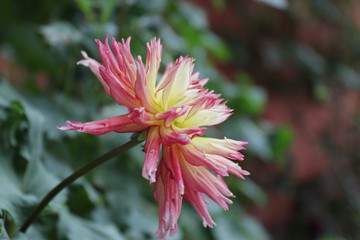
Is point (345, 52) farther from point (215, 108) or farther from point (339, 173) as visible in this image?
point (215, 108)

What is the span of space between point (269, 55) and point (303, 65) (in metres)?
0.25

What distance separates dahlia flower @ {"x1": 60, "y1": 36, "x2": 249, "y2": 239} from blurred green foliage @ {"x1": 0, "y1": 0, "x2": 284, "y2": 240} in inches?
8.2

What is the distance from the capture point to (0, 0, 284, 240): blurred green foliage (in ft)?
2.49

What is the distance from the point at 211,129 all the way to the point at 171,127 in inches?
41.6

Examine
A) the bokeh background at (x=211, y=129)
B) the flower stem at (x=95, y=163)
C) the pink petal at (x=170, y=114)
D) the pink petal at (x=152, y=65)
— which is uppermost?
the pink petal at (x=152, y=65)

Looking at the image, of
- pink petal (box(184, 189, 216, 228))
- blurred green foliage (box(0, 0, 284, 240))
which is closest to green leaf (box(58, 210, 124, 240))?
blurred green foliage (box(0, 0, 284, 240))

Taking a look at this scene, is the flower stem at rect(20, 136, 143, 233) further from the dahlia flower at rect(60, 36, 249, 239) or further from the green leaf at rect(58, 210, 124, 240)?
the green leaf at rect(58, 210, 124, 240)

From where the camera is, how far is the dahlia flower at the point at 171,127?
1.70ft

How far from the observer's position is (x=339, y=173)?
10.8ft

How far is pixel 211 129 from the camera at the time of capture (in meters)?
1.59

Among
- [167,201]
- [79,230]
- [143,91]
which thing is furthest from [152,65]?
[79,230]

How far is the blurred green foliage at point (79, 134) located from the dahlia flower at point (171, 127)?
21 centimetres

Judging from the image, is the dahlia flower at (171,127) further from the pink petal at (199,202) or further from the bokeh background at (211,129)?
the bokeh background at (211,129)

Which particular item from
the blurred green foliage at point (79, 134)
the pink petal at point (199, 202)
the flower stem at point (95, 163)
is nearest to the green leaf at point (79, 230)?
the blurred green foliage at point (79, 134)
